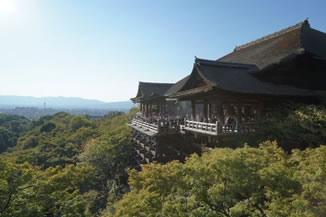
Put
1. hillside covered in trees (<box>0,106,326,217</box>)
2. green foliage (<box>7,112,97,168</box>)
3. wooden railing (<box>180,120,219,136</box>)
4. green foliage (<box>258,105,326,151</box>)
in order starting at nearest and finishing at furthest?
hillside covered in trees (<box>0,106,326,217</box>), green foliage (<box>258,105,326,151</box>), wooden railing (<box>180,120,219,136</box>), green foliage (<box>7,112,97,168</box>)

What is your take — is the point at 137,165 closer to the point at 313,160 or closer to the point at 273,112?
the point at 273,112

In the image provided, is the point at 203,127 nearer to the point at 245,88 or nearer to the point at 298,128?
the point at 245,88

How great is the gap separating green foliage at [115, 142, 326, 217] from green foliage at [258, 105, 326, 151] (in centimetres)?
480

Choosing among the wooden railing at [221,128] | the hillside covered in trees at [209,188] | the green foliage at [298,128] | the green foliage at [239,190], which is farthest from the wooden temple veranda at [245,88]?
the green foliage at [239,190]

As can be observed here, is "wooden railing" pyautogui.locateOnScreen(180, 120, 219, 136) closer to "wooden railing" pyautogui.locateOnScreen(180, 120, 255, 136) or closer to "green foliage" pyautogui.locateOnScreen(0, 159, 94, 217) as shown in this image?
"wooden railing" pyautogui.locateOnScreen(180, 120, 255, 136)

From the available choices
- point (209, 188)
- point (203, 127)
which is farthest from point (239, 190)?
point (203, 127)

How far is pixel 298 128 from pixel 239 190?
7198 mm

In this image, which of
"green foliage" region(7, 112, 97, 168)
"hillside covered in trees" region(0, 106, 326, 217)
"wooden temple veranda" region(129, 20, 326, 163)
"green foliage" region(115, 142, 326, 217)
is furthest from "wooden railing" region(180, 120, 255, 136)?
"green foliage" region(7, 112, 97, 168)

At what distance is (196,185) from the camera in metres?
4.96

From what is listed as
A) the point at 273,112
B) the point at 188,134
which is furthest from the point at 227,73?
the point at 188,134

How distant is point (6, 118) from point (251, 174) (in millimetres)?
134831

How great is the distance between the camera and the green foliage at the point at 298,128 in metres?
9.23

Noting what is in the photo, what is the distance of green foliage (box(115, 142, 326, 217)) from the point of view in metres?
4.13

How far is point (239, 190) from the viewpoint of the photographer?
4887 mm
